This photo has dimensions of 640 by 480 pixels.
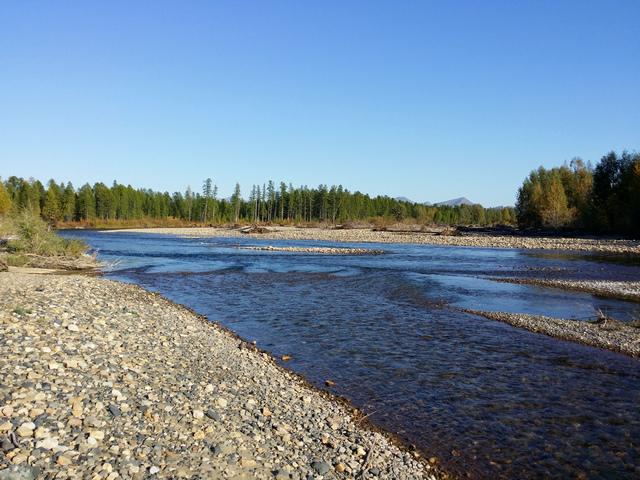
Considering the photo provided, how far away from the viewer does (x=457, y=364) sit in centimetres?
1200

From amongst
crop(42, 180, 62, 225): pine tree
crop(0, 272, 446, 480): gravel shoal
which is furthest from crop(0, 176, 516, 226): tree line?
crop(0, 272, 446, 480): gravel shoal

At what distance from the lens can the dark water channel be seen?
773cm

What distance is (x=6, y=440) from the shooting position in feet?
17.2

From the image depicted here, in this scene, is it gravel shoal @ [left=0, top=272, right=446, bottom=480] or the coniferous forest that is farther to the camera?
the coniferous forest

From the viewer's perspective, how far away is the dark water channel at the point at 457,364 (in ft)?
25.4

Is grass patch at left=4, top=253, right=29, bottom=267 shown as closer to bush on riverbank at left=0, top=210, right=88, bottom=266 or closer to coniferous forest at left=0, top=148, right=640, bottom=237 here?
bush on riverbank at left=0, top=210, right=88, bottom=266

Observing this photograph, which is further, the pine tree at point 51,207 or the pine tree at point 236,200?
the pine tree at point 236,200

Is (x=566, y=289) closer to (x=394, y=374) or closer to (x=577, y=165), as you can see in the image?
(x=394, y=374)

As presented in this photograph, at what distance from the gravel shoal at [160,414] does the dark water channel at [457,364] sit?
4.20ft

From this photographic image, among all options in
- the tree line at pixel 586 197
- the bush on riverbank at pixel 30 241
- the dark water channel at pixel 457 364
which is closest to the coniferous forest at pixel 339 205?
the tree line at pixel 586 197

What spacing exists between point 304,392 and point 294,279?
19244mm

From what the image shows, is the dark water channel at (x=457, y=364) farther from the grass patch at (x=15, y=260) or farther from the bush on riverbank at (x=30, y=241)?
the bush on riverbank at (x=30, y=241)

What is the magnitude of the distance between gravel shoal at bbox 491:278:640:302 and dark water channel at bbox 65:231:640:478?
1316 millimetres

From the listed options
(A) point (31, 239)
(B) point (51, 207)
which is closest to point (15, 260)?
(A) point (31, 239)
